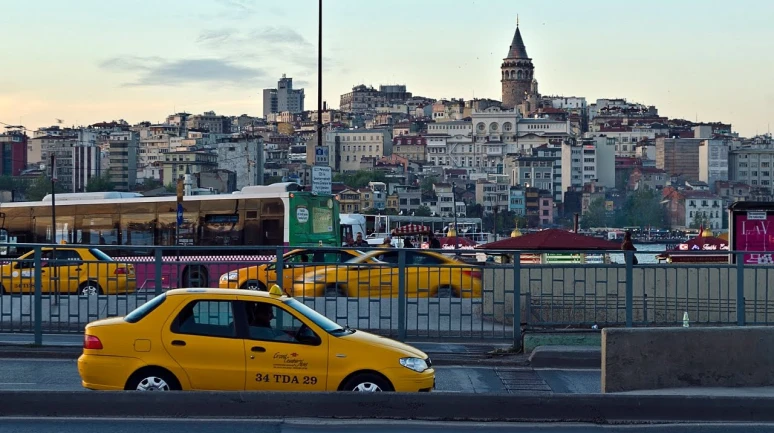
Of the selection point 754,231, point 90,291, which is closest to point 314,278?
point 90,291

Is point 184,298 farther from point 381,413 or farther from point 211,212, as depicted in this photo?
→ point 211,212

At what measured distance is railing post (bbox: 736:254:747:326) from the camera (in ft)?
52.4

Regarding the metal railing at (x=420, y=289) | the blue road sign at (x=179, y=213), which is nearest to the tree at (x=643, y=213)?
the blue road sign at (x=179, y=213)

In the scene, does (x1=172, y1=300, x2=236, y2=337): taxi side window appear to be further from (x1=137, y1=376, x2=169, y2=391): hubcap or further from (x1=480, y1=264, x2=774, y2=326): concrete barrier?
(x1=480, y1=264, x2=774, y2=326): concrete barrier

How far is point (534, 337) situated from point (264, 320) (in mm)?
5105

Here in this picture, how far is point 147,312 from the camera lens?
11.7 metres

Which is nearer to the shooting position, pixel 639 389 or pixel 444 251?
pixel 639 389

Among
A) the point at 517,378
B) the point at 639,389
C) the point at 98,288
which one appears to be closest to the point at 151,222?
the point at 98,288

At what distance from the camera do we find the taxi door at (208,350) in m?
11.5

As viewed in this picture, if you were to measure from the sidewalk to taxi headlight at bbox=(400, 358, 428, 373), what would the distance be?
12.2ft

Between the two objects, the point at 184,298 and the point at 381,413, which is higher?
the point at 184,298

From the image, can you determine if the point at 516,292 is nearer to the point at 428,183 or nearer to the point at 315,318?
the point at 315,318

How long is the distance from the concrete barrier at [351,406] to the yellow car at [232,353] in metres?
0.68

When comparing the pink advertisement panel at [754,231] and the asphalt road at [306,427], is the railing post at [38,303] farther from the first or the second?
the pink advertisement panel at [754,231]
